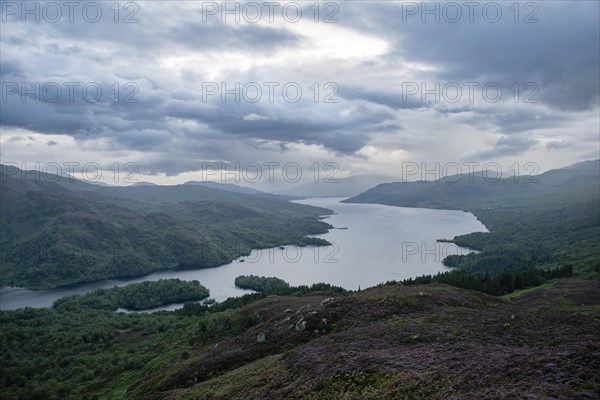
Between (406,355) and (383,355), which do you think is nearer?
(406,355)

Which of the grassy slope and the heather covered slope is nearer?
the heather covered slope

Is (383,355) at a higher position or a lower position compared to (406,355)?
lower

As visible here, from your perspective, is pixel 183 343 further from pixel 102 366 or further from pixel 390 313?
pixel 390 313

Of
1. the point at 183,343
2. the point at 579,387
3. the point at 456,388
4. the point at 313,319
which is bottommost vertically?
the point at 183,343

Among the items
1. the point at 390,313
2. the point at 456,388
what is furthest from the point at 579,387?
the point at 390,313

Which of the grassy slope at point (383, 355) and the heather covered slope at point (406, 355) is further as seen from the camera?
the grassy slope at point (383, 355)
